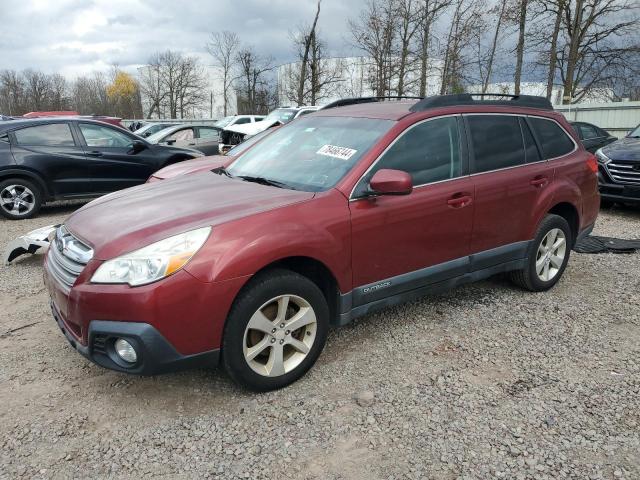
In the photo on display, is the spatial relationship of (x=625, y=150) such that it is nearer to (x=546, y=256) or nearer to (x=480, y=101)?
(x=546, y=256)

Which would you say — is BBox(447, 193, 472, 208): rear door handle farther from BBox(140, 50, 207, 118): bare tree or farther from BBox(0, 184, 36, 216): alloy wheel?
BBox(140, 50, 207, 118): bare tree

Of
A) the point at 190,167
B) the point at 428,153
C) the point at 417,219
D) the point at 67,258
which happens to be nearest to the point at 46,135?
the point at 190,167

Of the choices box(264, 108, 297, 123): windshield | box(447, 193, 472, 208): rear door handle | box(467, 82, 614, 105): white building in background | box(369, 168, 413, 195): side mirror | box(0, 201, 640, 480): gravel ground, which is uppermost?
box(467, 82, 614, 105): white building in background

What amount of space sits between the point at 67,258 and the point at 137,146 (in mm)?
6590

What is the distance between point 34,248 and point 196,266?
3770 mm

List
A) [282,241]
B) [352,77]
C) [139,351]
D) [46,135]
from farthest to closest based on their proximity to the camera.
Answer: [352,77] → [46,135] → [282,241] → [139,351]

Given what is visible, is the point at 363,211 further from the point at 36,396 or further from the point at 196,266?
the point at 36,396

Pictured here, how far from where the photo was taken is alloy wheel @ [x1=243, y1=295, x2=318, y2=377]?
9.44 ft

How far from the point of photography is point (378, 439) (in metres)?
2.65

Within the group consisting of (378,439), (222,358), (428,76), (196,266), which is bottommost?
(378,439)

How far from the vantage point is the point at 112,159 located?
28.9ft

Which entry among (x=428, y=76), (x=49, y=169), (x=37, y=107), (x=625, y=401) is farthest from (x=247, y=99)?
(x=625, y=401)

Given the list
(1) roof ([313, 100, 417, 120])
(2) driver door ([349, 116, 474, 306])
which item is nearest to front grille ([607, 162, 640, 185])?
A: (2) driver door ([349, 116, 474, 306])

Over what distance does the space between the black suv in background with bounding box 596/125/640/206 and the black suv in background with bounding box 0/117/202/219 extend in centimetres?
808
